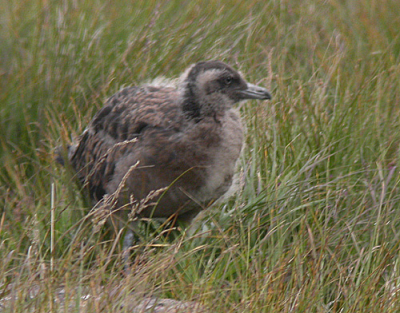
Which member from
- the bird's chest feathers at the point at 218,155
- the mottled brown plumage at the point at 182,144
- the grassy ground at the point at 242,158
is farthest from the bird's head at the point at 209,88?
the grassy ground at the point at 242,158

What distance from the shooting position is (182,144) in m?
4.21

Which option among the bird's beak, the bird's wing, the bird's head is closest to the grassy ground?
the bird's wing

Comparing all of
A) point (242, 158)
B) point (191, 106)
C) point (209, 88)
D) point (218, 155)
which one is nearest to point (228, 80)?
point (209, 88)

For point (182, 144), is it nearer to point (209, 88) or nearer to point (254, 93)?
point (209, 88)

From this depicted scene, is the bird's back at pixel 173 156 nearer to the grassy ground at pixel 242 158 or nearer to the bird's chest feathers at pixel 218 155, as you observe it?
the bird's chest feathers at pixel 218 155

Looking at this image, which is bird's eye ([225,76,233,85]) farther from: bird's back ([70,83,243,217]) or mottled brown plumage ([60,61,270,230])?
bird's back ([70,83,243,217])

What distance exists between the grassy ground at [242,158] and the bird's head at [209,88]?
1.52 ft

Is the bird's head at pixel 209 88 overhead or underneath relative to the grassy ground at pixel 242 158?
overhead

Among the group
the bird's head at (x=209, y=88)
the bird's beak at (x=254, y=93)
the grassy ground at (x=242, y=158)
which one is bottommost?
the grassy ground at (x=242, y=158)

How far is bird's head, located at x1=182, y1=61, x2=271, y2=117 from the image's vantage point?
4285mm

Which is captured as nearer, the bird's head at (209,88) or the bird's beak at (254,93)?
the bird's head at (209,88)

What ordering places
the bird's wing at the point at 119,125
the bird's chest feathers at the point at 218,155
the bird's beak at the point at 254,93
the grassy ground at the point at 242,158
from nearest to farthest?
the grassy ground at the point at 242,158
the bird's chest feathers at the point at 218,155
the bird's wing at the point at 119,125
the bird's beak at the point at 254,93

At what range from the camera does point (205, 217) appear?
14.7 feet

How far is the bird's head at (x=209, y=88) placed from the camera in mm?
4285
